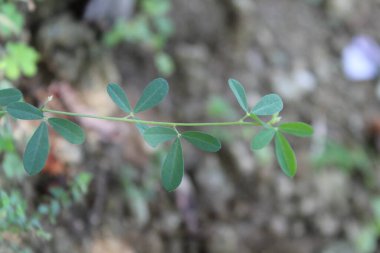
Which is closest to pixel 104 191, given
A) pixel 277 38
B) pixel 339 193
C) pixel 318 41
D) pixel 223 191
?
pixel 223 191

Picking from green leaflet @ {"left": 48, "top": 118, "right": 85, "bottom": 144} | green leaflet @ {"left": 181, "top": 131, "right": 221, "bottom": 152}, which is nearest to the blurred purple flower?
green leaflet @ {"left": 181, "top": 131, "right": 221, "bottom": 152}

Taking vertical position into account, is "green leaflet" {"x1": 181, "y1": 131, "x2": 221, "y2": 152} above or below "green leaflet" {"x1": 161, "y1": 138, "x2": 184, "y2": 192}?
above

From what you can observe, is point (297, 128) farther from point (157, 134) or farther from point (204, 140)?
point (157, 134)

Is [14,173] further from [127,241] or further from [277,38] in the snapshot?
[277,38]

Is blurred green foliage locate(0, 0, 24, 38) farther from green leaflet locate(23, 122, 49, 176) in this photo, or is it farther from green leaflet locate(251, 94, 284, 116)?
green leaflet locate(251, 94, 284, 116)

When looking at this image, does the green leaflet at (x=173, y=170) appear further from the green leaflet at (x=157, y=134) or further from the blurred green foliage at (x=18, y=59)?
the blurred green foliage at (x=18, y=59)
